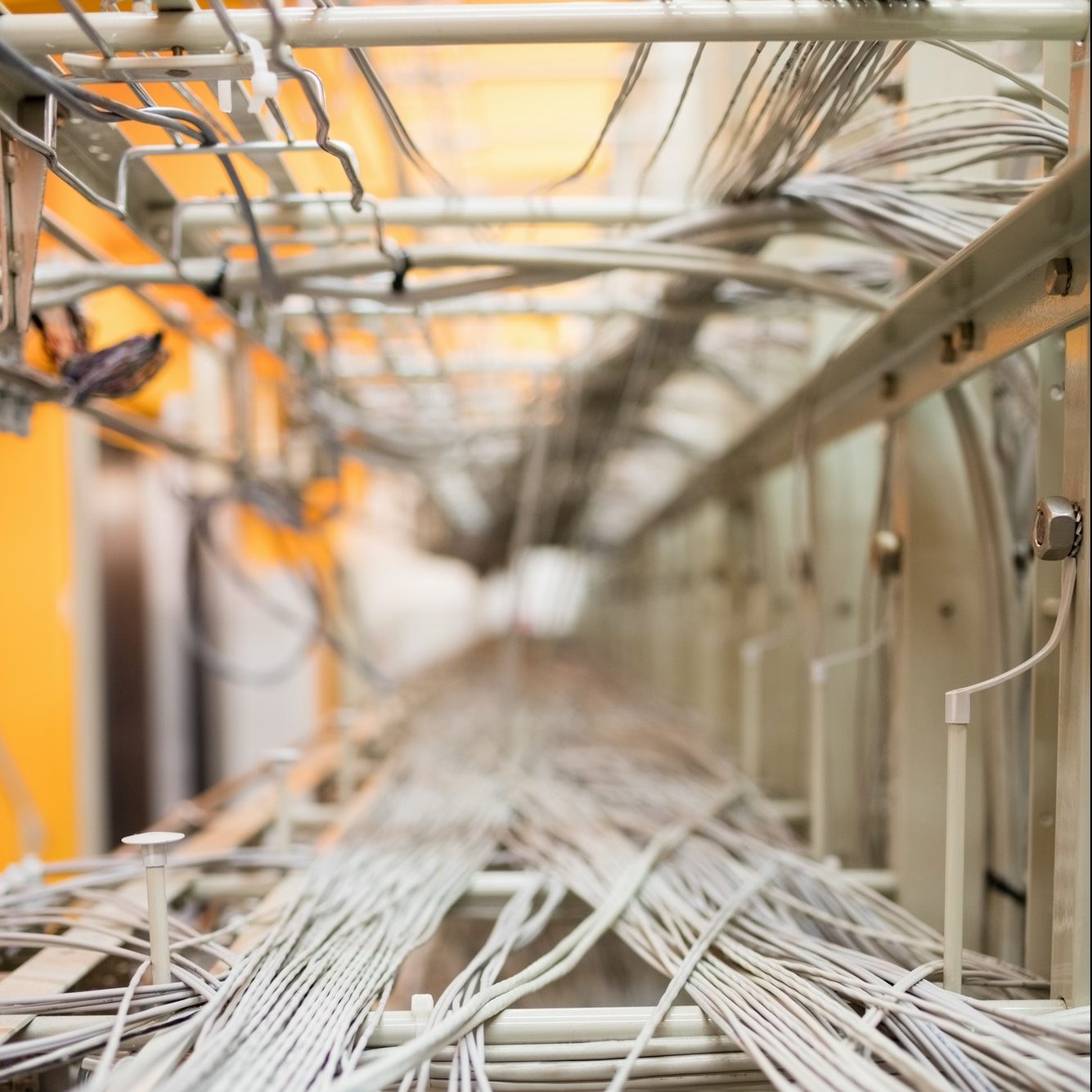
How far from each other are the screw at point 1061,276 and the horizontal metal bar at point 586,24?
233mm

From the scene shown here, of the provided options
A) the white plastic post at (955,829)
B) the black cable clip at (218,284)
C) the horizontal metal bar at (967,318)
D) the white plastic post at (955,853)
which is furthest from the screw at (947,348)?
the black cable clip at (218,284)

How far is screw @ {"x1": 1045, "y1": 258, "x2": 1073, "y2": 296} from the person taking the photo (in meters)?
0.90

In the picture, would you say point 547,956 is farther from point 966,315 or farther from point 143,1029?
point 966,315

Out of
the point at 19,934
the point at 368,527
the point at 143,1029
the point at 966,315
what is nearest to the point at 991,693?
the point at 966,315

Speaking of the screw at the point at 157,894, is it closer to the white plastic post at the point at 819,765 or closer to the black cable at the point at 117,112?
the black cable at the point at 117,112

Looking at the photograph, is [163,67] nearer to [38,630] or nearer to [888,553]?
[888,553]

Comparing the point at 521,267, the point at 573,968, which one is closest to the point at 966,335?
the point at 521,267

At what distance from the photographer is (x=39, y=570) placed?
8.79 ft

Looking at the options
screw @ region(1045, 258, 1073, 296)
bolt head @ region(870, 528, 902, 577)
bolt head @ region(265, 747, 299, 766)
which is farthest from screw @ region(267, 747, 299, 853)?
screw @ region(1045, 258, 1073, 296)

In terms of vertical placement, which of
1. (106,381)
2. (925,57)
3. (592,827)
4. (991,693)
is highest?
(925,57)

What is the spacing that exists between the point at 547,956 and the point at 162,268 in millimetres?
1146

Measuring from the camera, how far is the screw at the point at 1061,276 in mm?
898

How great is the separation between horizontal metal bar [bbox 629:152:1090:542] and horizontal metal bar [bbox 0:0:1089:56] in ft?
0.71

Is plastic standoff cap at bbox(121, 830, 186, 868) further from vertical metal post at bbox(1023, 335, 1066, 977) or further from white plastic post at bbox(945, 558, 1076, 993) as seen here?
vertical metal post at bbox(1023, 335, 1066, 977)
